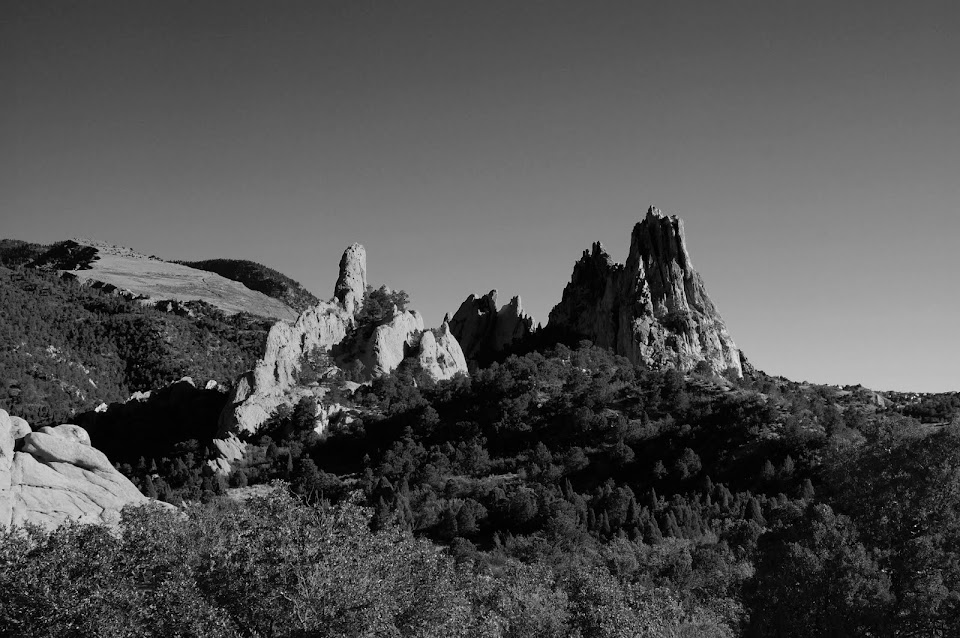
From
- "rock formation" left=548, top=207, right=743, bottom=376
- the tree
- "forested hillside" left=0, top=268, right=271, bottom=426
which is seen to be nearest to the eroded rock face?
"forested hillside" left=0, top=268, right=271, bottom=426

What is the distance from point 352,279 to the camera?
13350cm

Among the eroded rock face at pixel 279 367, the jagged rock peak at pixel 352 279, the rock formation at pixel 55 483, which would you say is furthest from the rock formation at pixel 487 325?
the rock formation at pixel 55 483

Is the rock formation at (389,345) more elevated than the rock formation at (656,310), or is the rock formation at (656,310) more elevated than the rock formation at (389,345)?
the rock formation at (656,310)

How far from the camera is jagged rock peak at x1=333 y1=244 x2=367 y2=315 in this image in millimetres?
129750

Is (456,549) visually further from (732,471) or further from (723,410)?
(723,410)

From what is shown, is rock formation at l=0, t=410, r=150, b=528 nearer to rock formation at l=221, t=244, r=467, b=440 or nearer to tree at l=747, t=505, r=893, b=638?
tree at l=747, t=505, r=893, b=638

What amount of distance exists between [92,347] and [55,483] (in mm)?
125311

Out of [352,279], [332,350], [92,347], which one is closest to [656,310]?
[352,279]

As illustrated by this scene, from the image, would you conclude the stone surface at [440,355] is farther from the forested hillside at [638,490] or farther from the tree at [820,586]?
the tree at [820,586]

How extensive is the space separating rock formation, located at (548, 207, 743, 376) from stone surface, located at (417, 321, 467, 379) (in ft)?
76.8

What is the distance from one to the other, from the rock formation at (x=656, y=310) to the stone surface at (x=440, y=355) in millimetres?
23419

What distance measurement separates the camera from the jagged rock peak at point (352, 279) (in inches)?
5108

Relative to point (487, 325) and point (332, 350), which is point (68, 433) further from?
point (487, 325)

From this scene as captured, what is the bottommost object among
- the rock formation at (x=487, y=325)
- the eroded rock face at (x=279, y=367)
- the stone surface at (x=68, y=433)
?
the stone surface at (x=68, y=433)
